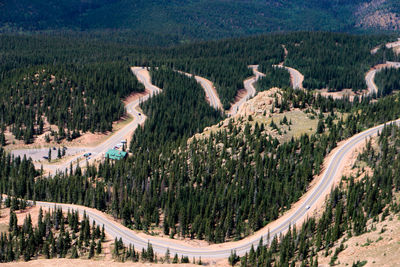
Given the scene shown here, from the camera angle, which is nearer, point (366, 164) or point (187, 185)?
point (366, 164)

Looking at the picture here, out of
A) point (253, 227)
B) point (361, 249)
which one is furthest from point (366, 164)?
point (361, 249)

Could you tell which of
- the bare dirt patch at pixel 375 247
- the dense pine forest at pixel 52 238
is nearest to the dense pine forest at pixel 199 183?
the dense pine forest at pixel 52 238

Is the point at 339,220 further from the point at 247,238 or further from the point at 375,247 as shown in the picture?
the point at 247,238

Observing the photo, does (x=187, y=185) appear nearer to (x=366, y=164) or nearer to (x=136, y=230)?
(x=136, y=230)

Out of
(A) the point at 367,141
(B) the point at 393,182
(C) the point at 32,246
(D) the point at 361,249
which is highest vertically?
(A) the point at 367,141

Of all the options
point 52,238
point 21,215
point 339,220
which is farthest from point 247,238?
point 21,215
